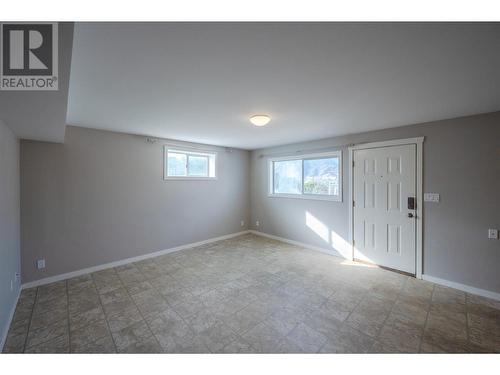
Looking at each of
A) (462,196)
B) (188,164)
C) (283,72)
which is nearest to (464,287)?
(462,196)

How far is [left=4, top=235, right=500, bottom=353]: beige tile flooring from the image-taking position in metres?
1.80

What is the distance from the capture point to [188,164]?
4.59 m

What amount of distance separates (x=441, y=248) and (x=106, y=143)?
17.8ft

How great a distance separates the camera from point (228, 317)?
217 cm

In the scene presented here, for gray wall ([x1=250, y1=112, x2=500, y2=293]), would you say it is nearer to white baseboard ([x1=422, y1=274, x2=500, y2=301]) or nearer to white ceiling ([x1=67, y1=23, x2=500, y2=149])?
white baseboard ([x1=422, y1=274, x2=500, y2=301])

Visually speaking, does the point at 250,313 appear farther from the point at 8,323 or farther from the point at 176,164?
the point at 176,164

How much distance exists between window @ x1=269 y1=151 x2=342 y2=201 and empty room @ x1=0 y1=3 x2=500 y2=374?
1.8 inches

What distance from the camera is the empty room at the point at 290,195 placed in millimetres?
1359

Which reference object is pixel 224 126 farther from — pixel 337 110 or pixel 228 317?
pixel 228 317

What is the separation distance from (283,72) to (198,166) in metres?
3.49

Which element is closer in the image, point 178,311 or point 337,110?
point 178,311
